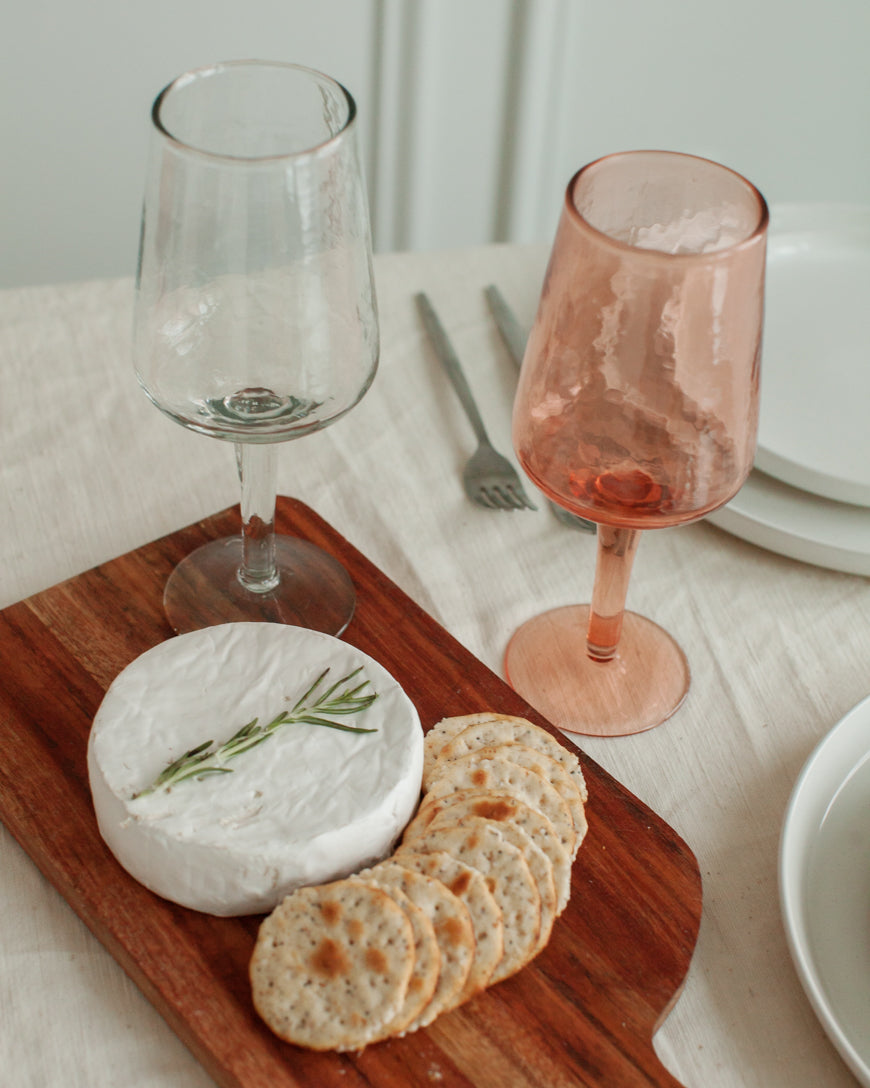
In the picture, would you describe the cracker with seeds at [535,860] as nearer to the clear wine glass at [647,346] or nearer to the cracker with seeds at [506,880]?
the cracker with seeds at [506,880]

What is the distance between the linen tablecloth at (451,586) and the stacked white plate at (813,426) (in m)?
0.05

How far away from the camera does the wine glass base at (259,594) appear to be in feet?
3.26

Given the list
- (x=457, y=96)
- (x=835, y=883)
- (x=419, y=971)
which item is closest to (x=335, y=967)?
(x=419, y=971)

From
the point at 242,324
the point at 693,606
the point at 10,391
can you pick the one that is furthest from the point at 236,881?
the point at 10,391

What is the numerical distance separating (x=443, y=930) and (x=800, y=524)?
0.55m

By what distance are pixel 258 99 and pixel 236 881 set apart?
55cm

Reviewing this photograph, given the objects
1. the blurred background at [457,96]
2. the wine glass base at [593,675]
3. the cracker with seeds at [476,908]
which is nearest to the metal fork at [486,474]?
the wine glass base at [593,675]

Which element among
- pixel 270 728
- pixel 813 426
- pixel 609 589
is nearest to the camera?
pixel 270 728

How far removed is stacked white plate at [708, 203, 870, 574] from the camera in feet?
3.40

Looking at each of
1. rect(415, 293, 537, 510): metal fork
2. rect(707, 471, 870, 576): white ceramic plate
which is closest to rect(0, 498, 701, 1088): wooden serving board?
rect(415, 293, 537, 510): metal fork

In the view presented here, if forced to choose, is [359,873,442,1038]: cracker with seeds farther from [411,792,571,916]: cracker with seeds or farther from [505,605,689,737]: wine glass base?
[505,605,689,737]: wine glass base

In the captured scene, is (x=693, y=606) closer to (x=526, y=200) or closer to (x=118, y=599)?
(x=118, y=599)

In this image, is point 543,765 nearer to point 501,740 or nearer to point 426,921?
point 501,740

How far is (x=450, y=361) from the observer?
50.5 inches
